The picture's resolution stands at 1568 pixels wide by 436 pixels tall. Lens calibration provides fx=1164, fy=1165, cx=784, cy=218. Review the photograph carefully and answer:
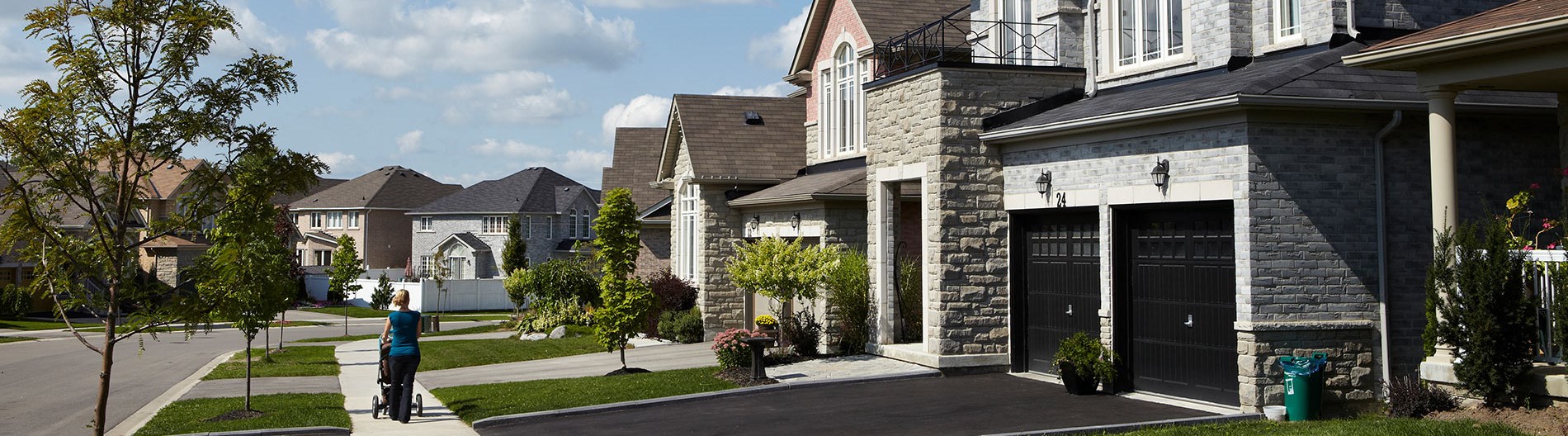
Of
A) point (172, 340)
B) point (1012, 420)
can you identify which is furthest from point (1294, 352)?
point (172, 340)

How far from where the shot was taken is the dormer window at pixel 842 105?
23375 millimetres

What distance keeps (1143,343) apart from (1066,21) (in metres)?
5.88

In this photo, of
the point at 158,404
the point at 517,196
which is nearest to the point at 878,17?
the point at 158,404

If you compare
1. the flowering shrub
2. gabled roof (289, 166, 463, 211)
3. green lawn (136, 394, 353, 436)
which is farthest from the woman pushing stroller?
gabled roof (289, 166, 463, 211)

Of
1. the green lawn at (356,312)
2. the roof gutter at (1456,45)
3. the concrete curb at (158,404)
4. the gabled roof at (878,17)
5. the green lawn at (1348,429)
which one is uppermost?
the gabled roof at (878,17)

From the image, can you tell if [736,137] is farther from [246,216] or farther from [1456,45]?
[1456,45]

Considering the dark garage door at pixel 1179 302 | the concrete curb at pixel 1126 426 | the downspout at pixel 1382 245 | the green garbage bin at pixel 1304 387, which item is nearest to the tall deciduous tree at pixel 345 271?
the dark garage door at pixel 1179 302

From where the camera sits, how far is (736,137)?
27281 millimetres

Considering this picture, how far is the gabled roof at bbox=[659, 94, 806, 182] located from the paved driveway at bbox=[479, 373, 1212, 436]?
37.3 ft

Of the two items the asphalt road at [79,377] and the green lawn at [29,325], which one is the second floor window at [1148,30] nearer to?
the asphalt road at [79,377]

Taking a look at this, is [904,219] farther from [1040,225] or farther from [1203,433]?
[1203,433]

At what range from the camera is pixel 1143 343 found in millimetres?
14133

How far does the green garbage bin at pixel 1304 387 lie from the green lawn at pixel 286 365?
1660 centimetres

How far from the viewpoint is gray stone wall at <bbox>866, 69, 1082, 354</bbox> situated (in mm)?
16312
